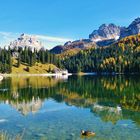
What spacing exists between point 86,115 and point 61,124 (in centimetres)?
926

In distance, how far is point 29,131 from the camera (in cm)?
4466

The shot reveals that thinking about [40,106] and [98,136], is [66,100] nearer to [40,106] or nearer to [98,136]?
[40,106]

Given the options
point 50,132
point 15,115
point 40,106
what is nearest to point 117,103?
point 40,106

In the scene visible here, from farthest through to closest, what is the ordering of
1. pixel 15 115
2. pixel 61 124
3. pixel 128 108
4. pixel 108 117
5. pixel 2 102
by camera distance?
pixel 2 102, pixel 128 108, pixel 15 115, pixel 108 117, pixel 61 124

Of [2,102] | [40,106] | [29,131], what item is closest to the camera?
[29,131]

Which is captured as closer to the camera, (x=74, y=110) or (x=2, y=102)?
(x=74, y=110)

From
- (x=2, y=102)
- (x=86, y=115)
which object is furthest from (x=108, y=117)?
(x=2, y=102)

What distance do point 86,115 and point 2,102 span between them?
1122 inches

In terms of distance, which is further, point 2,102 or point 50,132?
point 2,102

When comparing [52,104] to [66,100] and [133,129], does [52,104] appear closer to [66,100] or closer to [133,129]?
[66,100]

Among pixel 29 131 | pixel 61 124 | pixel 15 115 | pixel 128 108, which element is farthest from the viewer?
pixel 128 108

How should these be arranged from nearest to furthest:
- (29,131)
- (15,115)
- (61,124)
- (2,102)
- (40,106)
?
(29,131), (61,124), (15,115), (40,106), (2,102)

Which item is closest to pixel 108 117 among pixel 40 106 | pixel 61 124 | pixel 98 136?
pixel 61 124

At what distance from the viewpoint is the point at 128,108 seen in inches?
2562
